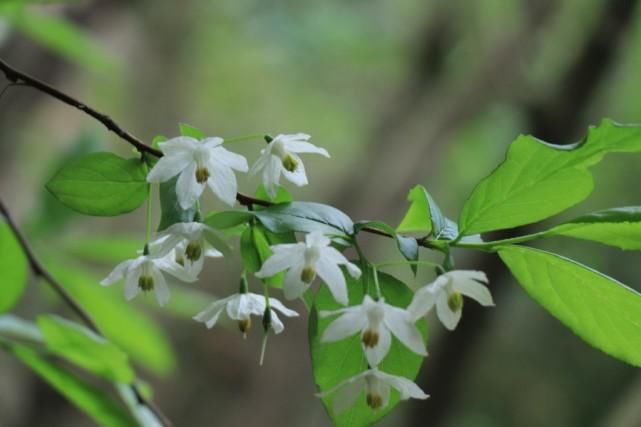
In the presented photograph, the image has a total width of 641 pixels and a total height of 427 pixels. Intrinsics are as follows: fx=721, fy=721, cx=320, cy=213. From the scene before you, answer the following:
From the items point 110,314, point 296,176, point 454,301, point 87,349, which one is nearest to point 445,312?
point 454,301

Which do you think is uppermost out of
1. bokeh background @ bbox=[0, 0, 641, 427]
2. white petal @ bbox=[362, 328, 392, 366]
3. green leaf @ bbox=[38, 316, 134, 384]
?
white petal @ bbox=[362, 328, 392, 366]

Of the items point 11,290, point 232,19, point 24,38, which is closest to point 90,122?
point 24,38

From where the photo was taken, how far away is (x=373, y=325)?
378 millimetres

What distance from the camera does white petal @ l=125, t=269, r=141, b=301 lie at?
0.45 m

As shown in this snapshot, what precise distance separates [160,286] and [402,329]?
0.55 feet

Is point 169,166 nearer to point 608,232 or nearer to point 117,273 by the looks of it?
point 117,273

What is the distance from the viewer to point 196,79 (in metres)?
3.14

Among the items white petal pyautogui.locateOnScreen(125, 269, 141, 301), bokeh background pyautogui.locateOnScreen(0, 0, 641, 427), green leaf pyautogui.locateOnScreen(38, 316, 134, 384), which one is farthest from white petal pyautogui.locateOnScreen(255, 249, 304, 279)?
bokeh background pyautogui.locateOnScreen(0, 0, 641, 427)

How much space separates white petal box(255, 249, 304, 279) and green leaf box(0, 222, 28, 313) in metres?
0.41

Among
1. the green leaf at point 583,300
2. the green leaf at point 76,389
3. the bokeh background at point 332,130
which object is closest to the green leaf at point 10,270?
the green leaf at point 76,389

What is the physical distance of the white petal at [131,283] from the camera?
445 millimetres

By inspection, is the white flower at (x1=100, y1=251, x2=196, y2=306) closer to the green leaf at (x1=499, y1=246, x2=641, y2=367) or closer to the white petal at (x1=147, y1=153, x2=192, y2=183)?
the white petal at (x1=147, y1=153, x2=192, y2=183)

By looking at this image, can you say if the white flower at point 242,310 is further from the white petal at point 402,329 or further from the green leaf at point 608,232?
the green leaf at point 608,232

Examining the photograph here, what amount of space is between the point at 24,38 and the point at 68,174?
155cm
